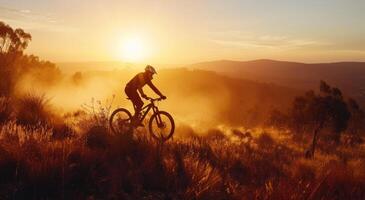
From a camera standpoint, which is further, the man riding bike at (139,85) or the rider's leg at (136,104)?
the rider's leg at (136,104)

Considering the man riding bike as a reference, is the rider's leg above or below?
below

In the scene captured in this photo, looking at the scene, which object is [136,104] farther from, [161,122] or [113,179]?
[113,179]

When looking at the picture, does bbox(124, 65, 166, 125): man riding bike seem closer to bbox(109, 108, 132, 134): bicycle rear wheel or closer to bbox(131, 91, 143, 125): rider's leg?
bbox(131, 91, 143, 125): rider's leg

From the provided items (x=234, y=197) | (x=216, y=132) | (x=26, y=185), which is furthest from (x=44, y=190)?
(x=216, y=132)

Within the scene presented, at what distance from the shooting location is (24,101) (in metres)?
14.0

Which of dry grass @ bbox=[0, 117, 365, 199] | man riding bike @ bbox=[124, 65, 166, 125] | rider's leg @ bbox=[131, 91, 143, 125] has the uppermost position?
man riding bike @ bbox=[124, 65, 166, 125]

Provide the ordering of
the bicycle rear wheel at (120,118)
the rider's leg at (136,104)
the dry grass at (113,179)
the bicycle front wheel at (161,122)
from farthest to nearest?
the bicycle front wheel at (161,122)
the rider's leg at (136,104)
the bicycle rear wheel at (120,118)
the dry grass at (113,179)

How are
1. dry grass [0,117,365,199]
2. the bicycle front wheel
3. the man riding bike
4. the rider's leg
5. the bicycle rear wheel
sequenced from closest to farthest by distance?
1. dry grass [0,117,365,199]
2. the man riding bike
3. the bicycle rear wheel
4. the rider's leg
5. the bicycle front wheel

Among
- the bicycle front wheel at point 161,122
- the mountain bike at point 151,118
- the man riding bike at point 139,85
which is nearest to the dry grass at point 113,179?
the man riding bike at point 139,85

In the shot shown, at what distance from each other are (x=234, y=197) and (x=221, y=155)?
5098mm

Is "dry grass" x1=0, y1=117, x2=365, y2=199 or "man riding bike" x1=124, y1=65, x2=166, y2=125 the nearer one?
"dry grass" x1=0, y1=117, x2=365, y2=199

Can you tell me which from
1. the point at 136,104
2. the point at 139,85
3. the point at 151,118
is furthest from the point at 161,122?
the point at 139,85

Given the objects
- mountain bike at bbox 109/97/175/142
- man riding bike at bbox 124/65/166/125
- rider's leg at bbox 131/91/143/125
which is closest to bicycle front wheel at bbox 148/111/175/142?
mountain bike at bbox 109/97/175/142

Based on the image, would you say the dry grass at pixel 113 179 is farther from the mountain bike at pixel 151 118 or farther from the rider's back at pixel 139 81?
the mountain bike at pixel 151 118
